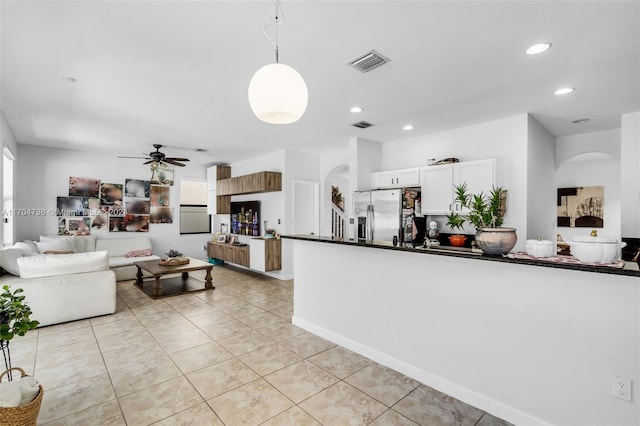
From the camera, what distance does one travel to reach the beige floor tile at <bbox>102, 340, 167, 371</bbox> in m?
2.87

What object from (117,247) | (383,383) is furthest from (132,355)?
(117,247)

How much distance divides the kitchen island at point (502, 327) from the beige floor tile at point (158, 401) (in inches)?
60.1

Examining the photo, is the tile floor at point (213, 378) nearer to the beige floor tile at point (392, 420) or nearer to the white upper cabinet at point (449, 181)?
the beige floor tile at point (392, 420)

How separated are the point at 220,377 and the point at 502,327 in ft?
7.40

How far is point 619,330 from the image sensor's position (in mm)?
1743

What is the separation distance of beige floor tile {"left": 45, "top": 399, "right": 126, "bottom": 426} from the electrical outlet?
9.90 ft

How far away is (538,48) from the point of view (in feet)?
8.11

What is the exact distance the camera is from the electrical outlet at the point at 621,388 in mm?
1714

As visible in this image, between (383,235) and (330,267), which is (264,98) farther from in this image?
(383,235)

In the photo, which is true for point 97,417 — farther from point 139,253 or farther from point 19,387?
point 139,253

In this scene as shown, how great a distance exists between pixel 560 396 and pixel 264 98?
250cm

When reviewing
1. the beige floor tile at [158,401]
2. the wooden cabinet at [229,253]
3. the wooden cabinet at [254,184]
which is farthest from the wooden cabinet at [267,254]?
the beige floor tile at [158,401]

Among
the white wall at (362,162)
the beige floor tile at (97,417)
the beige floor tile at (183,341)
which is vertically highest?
the white wall at (362,162)

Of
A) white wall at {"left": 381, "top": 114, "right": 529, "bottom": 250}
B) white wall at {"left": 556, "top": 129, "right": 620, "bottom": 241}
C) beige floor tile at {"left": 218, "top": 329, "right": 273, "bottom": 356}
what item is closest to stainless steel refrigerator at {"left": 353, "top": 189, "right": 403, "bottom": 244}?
white wall at {"left": 381, "top": 114, "right": 529, "bottom": 250}
